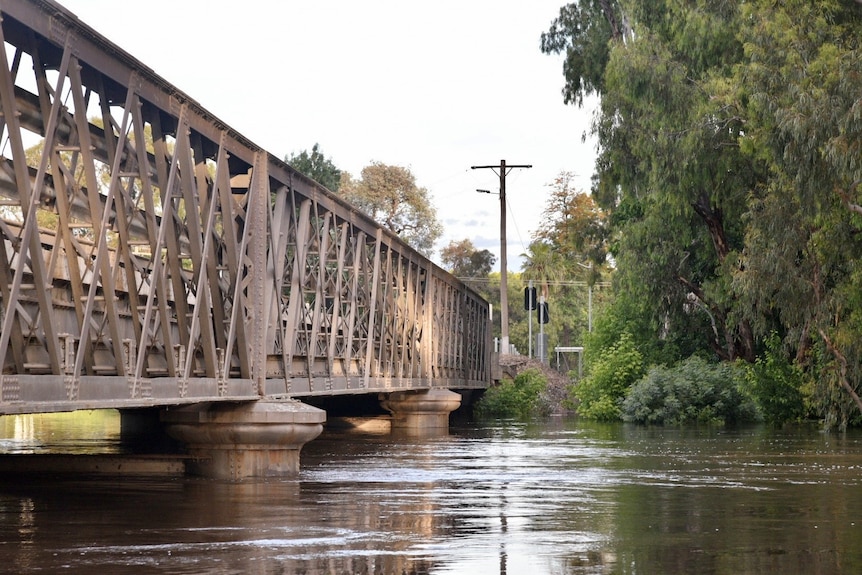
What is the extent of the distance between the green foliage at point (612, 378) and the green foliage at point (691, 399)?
161 inches

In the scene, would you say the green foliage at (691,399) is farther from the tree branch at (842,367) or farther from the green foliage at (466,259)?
the green foliage at (466,259)

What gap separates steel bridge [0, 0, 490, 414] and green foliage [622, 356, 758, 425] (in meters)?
22.5

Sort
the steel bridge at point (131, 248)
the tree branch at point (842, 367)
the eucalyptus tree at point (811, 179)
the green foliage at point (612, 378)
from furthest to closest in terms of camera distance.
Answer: the green foliage at point (612, 378) < the tree branch at point (842, 367) < the eucalyptus tree at point (811, 179) < the steel bridge at point (131, 248)

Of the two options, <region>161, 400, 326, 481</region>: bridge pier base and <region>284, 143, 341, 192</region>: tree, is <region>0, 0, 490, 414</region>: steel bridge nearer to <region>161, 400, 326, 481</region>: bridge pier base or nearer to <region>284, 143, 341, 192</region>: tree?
<region>161, 400, 326, 481</region>: bridge pier base

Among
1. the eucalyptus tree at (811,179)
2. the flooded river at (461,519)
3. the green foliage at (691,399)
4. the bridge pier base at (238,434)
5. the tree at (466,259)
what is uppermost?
the tree at (466,259)

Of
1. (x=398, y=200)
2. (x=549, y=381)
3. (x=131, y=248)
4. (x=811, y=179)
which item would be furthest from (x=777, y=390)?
(x=398, y=200)

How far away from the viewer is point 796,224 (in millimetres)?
34969

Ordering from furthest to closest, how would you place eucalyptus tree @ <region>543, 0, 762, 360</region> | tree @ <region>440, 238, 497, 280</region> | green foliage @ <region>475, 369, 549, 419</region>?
tree @ <region>440, 238, 497, 280</region>
green foliage @ <region>475, 369, 549, 419</region>
eucalyptus tree @ <region>543, 0, 762, 360</region>

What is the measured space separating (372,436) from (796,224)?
507 inches

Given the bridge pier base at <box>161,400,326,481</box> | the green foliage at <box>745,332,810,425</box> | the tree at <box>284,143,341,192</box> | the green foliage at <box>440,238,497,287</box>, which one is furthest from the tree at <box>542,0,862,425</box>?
the green foliage at <box>440,238,497,287</box>

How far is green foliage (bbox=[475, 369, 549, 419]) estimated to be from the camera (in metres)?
59.7

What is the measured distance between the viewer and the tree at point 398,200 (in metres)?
105

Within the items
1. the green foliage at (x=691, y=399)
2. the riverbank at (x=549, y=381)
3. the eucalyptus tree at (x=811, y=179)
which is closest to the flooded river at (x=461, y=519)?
the eucalyptus tree at (x=811, y=179)

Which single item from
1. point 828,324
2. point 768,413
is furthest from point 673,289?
point 828,324
